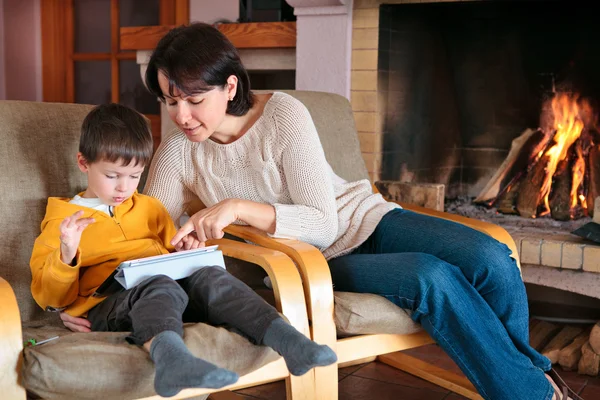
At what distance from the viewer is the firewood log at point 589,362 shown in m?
2.44

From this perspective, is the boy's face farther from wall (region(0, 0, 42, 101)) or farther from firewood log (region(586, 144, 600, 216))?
wall (region(0, 0, 42, 101))

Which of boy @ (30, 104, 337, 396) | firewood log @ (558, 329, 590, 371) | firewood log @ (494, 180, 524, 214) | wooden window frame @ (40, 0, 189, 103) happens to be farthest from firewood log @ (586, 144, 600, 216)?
wooden window frame @ (40, 0, 189, 103)

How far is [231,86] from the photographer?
1904mm

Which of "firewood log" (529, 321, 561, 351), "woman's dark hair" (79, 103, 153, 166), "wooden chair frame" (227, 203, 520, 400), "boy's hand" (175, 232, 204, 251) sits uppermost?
"woman's dark hair" (79, 103, 153, 166)

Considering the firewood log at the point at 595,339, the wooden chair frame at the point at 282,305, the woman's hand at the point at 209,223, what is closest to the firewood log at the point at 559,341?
the firewood log at the point at 595,339

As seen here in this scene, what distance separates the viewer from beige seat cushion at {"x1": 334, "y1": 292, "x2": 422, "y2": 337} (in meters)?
1.74

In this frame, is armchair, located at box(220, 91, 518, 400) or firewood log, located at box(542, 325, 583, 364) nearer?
armchair, located at box(220, 91, 518, 400)

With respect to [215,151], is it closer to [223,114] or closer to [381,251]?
[223,114]

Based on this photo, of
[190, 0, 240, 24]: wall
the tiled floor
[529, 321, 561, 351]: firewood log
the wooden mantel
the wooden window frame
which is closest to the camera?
the tiled floor

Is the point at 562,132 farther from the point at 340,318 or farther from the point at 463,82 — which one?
the point at 340,318

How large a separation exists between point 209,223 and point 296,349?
0.46 meters

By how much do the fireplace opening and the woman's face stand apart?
4.12ft

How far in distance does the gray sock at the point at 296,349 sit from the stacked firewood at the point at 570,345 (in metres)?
1.34

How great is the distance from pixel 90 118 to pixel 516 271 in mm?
1039
